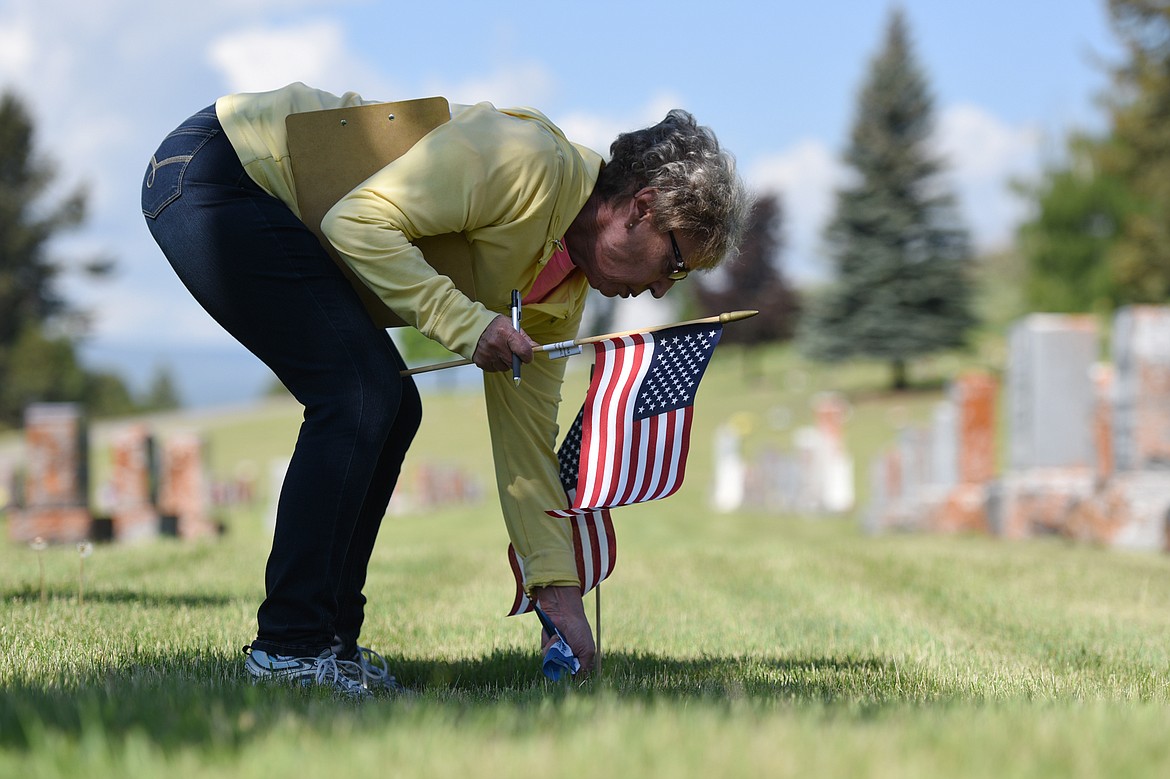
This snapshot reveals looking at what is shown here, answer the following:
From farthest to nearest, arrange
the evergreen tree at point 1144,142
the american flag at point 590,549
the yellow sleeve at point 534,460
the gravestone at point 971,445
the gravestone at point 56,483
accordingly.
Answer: the evergreen tree at point 1144,142 < the gravestone at point 971,445 < the gravestone at point 56,483 < the american flag at point 590,549 < the yellow sleeve at point 534,460

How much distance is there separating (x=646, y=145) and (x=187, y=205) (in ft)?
4.35

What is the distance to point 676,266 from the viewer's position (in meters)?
3.78

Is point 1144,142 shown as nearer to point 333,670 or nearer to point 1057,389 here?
point 1057,389

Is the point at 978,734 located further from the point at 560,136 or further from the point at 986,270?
the point at 986,270

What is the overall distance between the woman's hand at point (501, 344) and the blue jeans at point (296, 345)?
29 centimetres

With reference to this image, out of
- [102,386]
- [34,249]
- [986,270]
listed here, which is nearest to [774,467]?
[34,249]

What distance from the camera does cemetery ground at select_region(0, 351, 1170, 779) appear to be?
6.77 ft

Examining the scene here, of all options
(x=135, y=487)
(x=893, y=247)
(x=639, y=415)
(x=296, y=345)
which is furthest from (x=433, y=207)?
(x=893, y=247)

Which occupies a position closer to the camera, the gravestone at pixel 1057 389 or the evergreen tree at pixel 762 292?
the gravestone at pixel 1057 389

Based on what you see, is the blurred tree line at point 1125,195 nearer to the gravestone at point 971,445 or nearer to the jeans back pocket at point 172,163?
the gravestone at point 971,445

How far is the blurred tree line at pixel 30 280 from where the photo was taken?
49281 millimetres

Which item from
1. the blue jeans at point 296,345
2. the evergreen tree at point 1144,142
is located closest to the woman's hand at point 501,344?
the blue jeans at point 296,345

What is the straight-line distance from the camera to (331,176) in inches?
143

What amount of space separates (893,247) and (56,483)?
150ft
